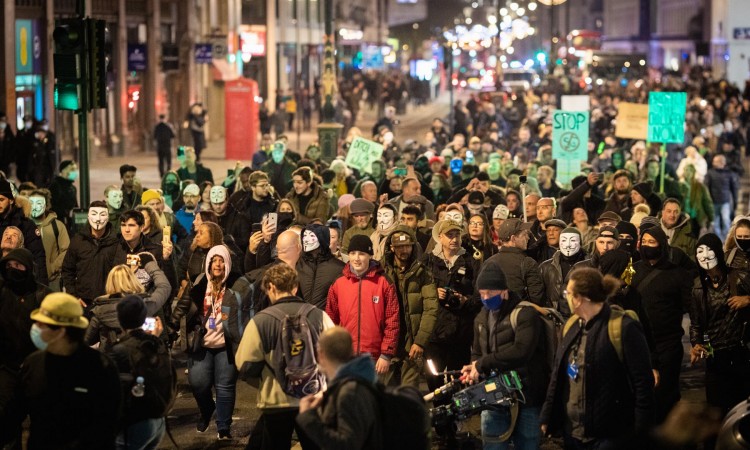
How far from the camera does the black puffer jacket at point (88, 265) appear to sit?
12.1 metres

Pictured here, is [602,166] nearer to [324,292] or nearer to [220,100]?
[324,292]

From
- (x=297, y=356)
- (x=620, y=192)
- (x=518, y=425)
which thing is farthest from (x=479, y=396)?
(x=620, y=192)

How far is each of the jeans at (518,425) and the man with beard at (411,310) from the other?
4.90ft

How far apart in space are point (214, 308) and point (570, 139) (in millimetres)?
12439

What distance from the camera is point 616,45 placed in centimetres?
14300

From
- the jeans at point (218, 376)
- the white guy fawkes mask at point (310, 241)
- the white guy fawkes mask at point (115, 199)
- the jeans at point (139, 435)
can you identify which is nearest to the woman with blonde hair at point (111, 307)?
the jeans at point (218, 376)

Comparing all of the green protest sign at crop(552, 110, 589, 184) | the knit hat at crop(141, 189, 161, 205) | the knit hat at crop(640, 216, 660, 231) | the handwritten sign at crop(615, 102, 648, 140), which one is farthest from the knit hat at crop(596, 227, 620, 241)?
the handwritten sign at crop(615, 102, 648, 140)

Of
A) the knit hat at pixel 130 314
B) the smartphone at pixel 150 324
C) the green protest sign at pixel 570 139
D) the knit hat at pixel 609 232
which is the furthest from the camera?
the green protest sign at pixel 570 139

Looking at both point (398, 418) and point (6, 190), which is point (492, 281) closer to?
point (398, 418)

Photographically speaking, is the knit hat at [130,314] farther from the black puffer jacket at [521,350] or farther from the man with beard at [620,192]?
the man with beard at [620,192]

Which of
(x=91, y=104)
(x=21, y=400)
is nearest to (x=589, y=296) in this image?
(x=21, y=400)

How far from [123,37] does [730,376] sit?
1175 inches

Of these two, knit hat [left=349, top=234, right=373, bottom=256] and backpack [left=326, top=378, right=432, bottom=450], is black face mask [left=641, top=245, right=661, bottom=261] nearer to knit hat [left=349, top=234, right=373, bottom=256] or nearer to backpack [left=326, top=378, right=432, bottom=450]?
knit hat [left=349, top=234, right=373, bottom=256]

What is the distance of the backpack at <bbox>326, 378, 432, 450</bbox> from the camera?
6.65m
